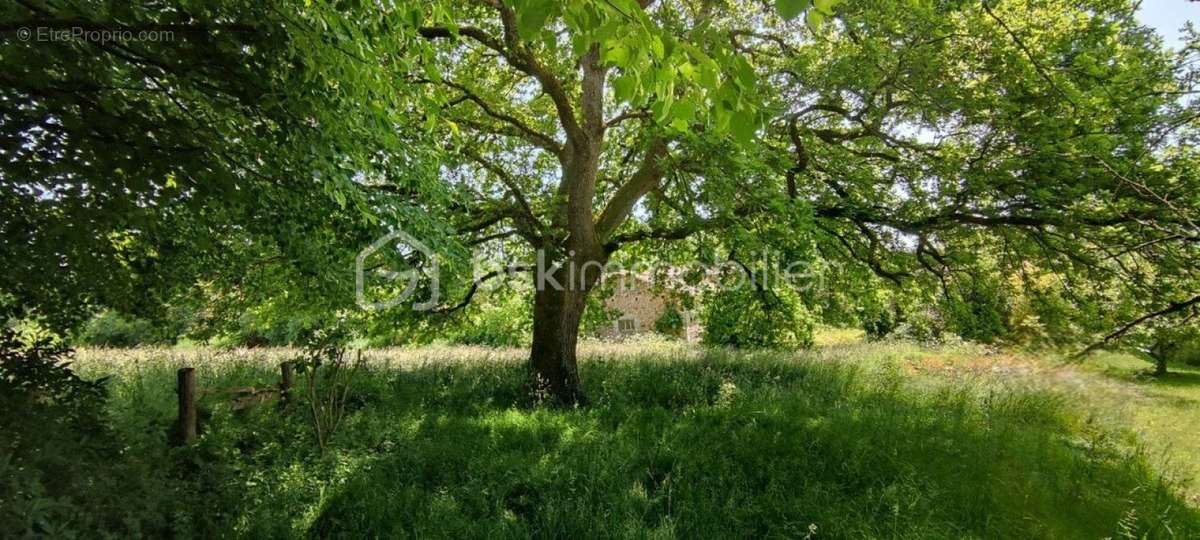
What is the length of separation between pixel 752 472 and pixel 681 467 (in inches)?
30.9

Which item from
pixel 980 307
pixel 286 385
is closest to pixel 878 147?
pixel 980 307

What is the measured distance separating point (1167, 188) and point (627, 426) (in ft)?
21.3

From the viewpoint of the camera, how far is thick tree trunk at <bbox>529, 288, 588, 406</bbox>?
8844 millimetres

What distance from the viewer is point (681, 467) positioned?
536 cm

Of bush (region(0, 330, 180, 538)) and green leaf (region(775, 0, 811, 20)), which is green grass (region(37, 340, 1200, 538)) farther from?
green leaf (region(775, 0, 811, 20))

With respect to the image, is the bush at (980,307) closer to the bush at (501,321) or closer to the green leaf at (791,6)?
the bush at (501,321)

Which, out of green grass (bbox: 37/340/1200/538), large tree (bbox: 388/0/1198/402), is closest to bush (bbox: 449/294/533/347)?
large tree (bbox: 388/0/1198/402)

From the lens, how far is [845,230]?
28.4 feet

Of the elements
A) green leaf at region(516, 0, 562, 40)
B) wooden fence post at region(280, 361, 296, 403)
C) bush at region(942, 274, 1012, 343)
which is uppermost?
green leaf at region(516, 0, 562, 40)

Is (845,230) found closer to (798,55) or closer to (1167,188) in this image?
(798,55)

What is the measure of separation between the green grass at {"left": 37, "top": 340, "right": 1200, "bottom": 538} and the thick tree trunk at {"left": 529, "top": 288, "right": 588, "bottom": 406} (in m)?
0.59

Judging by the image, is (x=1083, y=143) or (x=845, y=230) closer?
(x=1083, y=143)

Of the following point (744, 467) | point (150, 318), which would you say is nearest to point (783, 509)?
point (744, 467)

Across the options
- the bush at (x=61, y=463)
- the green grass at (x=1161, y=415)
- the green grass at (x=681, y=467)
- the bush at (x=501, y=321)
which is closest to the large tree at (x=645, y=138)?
the bush at (x=61, y=463)
